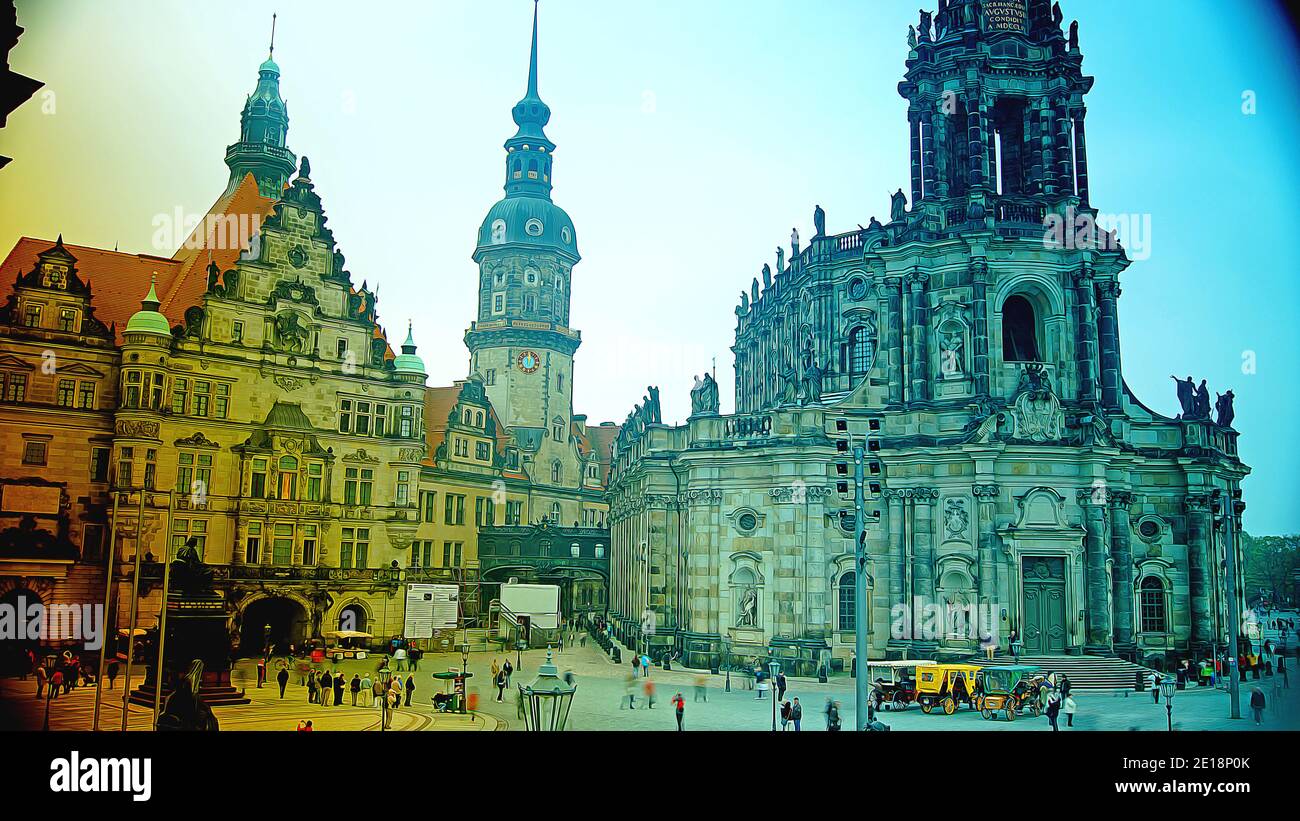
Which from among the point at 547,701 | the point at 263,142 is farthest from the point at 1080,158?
the point at 263,142

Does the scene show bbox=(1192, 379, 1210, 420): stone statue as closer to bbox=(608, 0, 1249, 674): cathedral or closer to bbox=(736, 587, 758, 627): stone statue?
bbox=(608, 0, 1249, 674): cathedral

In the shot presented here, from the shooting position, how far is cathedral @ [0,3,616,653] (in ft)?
124

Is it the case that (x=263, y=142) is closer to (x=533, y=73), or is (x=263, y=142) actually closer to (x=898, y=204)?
(x=533, y=73)

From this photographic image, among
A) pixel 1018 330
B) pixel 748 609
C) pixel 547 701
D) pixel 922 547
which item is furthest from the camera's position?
pixel 1018 330

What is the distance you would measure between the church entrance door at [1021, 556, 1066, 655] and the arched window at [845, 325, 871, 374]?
46.4 feet

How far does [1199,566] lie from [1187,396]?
7.79 meters

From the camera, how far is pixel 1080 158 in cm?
4862

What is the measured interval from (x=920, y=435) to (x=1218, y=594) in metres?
15.0

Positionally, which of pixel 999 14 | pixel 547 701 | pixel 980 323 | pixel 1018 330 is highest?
pixel 999 14

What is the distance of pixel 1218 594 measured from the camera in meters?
45.8

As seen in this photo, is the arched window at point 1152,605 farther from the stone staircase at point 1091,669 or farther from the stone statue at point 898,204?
the stone statue at point 898,204
